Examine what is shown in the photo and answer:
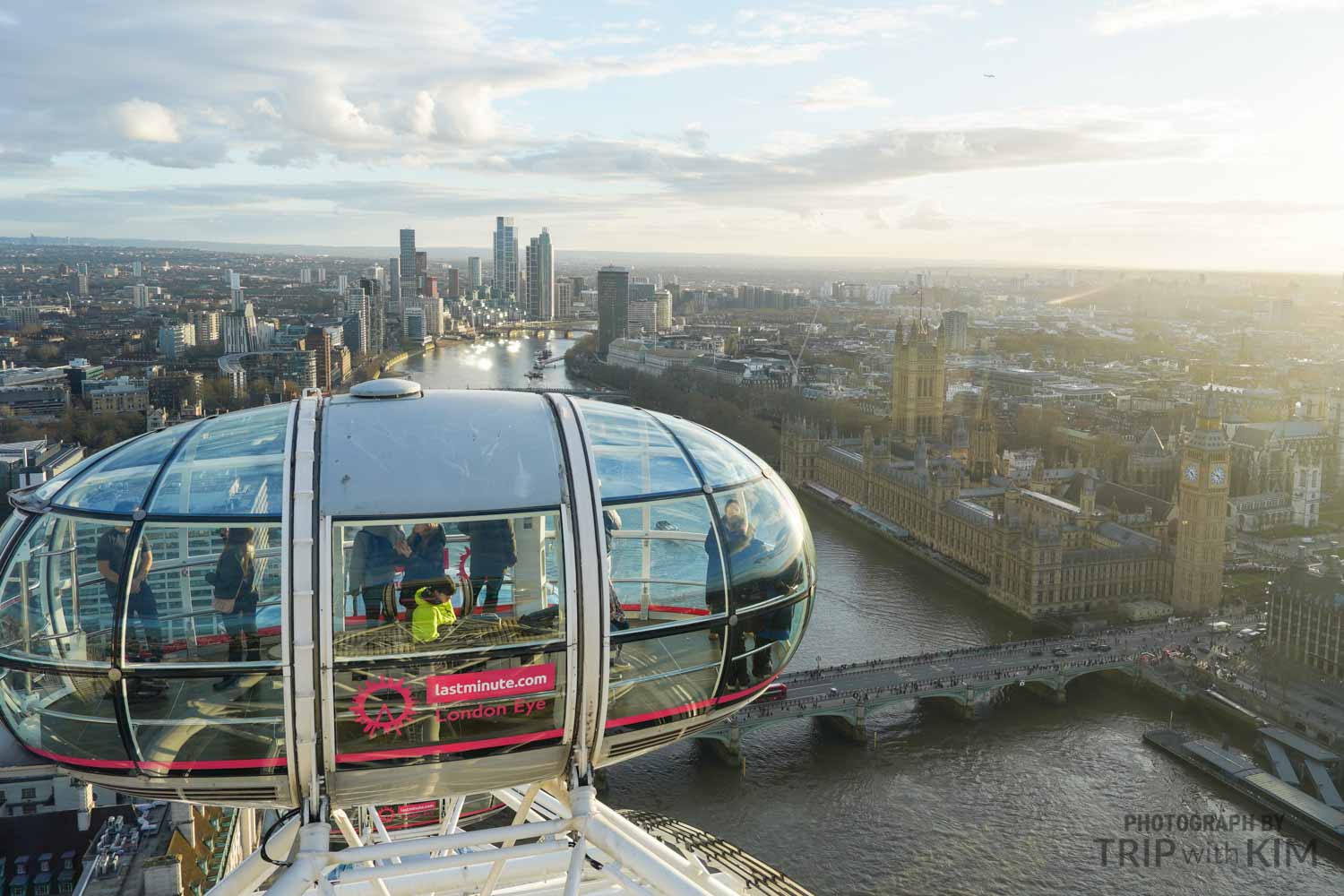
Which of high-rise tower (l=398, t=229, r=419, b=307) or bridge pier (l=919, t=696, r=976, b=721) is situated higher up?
high-rise tower (l=398, t=229, r=419, b=307)

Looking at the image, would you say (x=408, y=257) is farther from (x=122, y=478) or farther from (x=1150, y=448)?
(x=122, y=478)

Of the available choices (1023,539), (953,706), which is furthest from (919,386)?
(953,706)

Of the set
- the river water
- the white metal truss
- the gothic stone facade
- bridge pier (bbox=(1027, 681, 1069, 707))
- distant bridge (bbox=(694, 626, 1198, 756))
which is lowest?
the river water

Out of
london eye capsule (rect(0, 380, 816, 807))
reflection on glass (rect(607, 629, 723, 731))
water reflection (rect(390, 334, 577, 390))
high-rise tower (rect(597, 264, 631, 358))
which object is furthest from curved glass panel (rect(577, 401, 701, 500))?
high-rise tower (rect(597, 264, 631, 358))

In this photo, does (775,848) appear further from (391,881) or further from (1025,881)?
(391,881)

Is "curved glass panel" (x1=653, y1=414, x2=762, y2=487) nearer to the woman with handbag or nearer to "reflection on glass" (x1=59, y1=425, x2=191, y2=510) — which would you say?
the woman with handbag

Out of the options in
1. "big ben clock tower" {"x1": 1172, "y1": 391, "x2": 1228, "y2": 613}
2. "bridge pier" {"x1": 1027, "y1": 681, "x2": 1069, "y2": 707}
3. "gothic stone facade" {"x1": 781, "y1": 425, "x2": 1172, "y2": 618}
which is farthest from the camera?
"gothic stone facade" {"x1": 781, "y1": 425, "x2": 1172, "y2": 618}

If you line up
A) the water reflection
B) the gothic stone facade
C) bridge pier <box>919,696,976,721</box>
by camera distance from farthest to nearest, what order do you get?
the water reflection → the gothic stone facade → bridge pier <box>919,696,976,721</box>

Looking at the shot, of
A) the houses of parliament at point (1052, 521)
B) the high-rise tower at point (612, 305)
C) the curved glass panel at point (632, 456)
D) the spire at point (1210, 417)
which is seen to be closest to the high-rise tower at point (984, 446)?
the houses of parliament at point (1052, 521)
